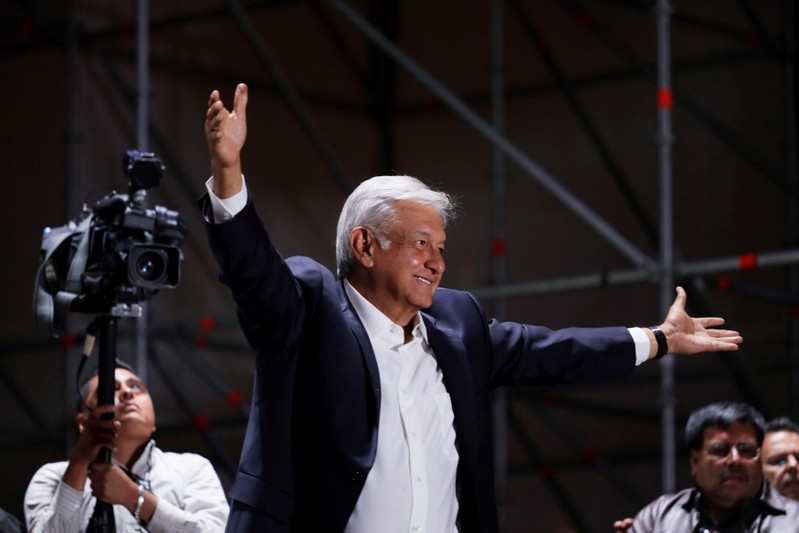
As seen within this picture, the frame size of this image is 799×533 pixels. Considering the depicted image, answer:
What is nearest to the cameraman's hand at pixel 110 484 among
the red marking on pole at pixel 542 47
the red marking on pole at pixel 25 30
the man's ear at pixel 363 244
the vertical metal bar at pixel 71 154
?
the man's ear at pixel 363 244

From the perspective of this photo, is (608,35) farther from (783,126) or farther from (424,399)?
(424,399)

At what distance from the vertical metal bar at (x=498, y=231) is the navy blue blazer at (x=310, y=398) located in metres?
4.67

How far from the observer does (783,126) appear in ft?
24.3

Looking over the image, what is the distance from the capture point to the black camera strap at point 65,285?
3682 millimetres

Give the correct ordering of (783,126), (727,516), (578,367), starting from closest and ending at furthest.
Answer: (578,367)
(727,516)
(783,126)

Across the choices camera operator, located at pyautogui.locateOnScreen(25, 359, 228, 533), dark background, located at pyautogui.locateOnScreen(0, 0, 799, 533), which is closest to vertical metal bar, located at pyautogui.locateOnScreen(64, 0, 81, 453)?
dark background, located at pyautogui.locateOnScreen(0, 0, 799, 533)

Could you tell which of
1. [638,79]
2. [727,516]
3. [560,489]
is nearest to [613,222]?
[638,79]

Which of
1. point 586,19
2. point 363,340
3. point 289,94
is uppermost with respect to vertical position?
point 586,19

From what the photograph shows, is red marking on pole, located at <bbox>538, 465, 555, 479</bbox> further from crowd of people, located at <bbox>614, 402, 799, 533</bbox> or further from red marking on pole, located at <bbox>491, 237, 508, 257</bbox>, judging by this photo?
crowd of people, located at <bbox>614, 402, 799, 533</bbox>

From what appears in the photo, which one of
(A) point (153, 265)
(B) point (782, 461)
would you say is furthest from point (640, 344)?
(B) point (782, 461)

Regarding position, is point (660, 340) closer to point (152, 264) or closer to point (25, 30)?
point (152, 264)

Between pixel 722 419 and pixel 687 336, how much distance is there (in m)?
1.34

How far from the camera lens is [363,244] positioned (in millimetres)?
2875

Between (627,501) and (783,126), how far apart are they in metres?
2.09
